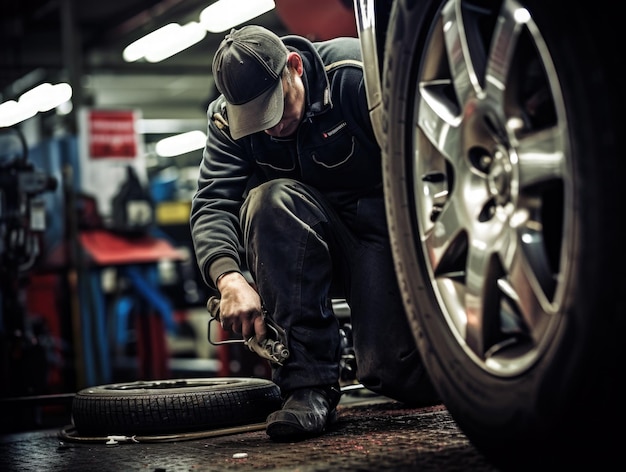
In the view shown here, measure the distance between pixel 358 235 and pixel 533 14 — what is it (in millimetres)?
1076

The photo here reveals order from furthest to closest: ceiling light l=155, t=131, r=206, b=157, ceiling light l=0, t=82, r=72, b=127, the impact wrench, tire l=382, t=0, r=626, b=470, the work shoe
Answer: ceiling light l=155, t=131, r=206, b=157, ceiling light l=0, t=82, r=72, b=127, the impact wrench, the work shoe, tire l=382, t=0, r=626, b=470

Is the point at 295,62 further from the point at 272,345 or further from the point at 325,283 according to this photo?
the point at 272,345

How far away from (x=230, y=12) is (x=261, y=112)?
5714mm

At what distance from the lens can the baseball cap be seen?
1.92 m

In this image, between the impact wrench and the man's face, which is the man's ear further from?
the impact wrench

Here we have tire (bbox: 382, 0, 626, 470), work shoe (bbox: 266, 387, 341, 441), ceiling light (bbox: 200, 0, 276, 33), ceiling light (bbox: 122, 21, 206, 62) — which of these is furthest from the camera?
ceiling light (bbox: 122, 21, 206, 62)

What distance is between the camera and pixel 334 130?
79.0 inches

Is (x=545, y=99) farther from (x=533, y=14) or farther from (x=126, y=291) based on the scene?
(x=126, y=291)

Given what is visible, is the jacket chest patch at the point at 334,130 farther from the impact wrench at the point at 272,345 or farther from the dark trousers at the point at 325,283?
the impact wrench at the point at 272,345

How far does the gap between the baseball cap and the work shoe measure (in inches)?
22.2

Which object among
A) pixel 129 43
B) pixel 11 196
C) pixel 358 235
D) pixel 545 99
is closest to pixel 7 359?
pixel 11 196

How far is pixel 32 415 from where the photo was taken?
3182 millimetres

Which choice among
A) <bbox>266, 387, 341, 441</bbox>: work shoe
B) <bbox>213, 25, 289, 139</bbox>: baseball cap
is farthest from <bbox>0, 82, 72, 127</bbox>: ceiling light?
<bbox>266, 387, 341, 441</bbox>: work shoe

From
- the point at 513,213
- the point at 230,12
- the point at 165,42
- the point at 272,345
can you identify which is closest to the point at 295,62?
the point at 272,345
